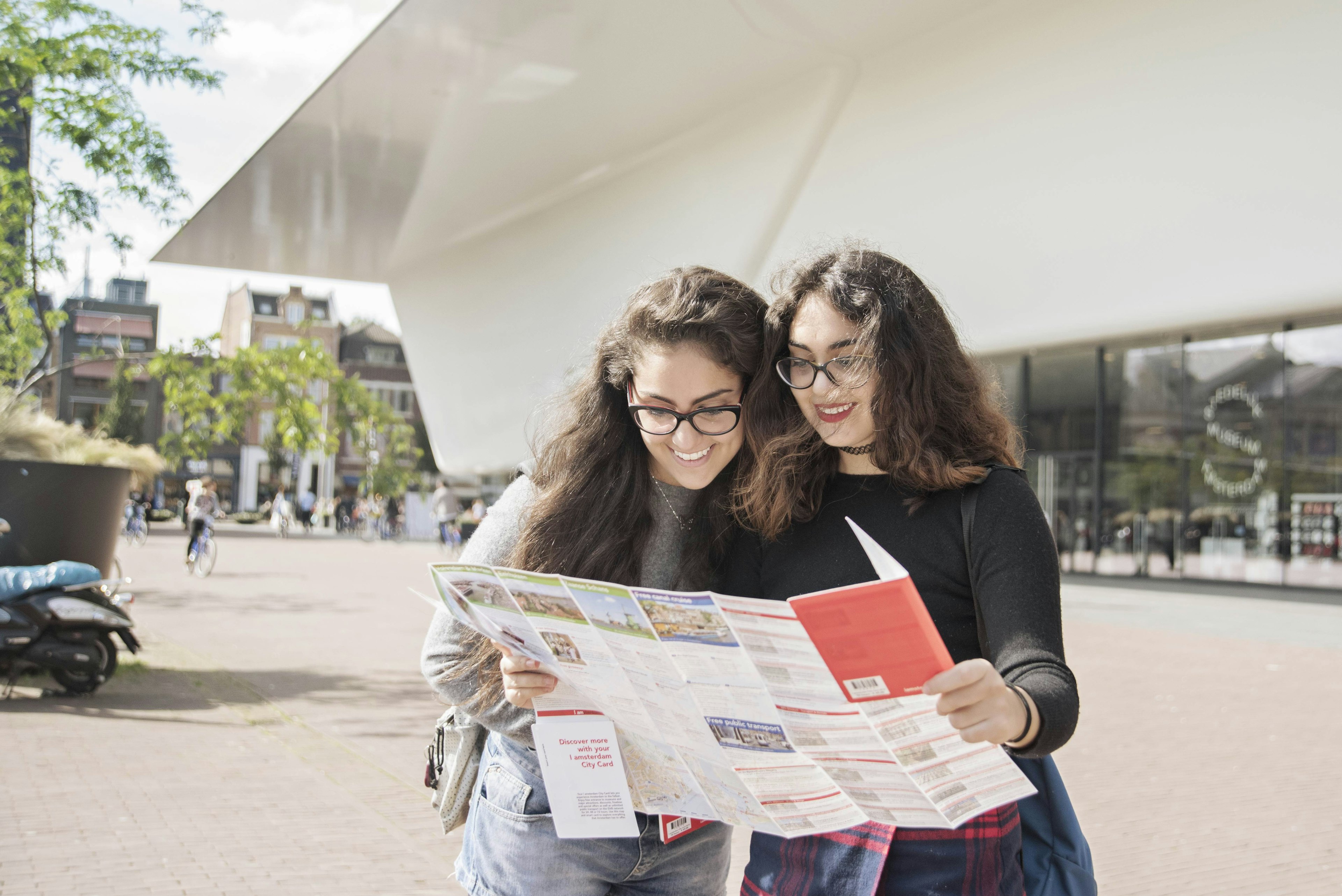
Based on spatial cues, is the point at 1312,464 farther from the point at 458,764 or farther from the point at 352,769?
the point at 458,764

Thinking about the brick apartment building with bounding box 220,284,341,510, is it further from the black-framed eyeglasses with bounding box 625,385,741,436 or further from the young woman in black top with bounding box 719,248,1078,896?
the young woman in black top with bounding box 719,248,1078,896

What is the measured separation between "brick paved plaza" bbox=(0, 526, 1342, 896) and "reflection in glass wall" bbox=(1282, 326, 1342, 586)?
20.1 ft

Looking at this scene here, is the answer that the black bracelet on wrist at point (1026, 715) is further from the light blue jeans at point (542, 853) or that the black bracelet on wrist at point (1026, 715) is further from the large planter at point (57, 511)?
the large planter at point (57, 511)

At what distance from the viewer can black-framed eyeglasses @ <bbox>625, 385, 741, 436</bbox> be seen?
6.04ft

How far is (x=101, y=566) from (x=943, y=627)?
8.62 m

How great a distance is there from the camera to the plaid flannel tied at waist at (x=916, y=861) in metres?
1.52

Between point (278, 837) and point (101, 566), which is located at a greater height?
point (101, 566)

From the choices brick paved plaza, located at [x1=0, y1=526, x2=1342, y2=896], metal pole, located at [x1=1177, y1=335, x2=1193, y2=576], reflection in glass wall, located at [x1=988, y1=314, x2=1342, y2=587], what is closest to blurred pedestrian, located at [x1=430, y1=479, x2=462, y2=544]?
reflection in glass wall, located at [x1=988, y1=314, x2=1342, y2=587]

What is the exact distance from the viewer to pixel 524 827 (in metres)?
1.80

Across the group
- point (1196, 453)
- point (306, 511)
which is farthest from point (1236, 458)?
point (306, 511)

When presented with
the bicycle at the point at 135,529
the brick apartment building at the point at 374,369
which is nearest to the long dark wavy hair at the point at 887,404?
the bicycle at the point at 135,529

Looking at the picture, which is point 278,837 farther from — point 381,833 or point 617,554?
point 617,554

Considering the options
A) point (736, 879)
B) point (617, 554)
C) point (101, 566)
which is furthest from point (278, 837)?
point (101, 566)

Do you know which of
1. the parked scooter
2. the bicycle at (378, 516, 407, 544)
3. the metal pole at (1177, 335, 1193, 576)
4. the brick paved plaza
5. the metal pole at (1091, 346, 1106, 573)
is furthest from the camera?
the bicycle at (378, 516, 407, 544)
